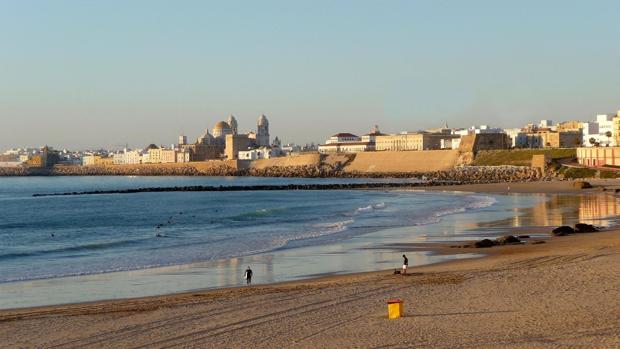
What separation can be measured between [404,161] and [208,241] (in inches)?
4675

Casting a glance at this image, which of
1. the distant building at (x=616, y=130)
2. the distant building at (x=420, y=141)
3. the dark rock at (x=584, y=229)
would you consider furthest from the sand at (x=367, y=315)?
the distant building at (x=420, y=141)

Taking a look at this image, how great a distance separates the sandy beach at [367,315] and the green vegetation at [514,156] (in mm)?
88900

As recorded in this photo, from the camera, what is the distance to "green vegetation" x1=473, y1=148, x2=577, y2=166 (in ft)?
352

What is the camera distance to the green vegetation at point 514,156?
10728cm

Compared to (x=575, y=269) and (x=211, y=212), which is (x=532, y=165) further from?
(x=575, y=269)

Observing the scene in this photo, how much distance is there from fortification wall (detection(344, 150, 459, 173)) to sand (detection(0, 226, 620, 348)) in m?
121

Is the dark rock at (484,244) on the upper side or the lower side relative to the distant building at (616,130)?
lower

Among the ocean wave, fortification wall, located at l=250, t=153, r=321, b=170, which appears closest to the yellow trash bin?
the ocean wave

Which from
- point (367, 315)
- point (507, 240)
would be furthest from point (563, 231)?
point (367, 315)

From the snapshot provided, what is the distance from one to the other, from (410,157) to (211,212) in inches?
3832

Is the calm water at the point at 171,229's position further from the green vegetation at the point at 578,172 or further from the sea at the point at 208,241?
the green vegetation at the point at 578,172

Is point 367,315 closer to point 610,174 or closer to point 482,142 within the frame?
point 610,174

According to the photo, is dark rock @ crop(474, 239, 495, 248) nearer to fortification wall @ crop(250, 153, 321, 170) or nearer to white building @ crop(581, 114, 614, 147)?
white building @ crop(581, 114, 614, 147)

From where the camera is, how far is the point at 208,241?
36.3 metres
